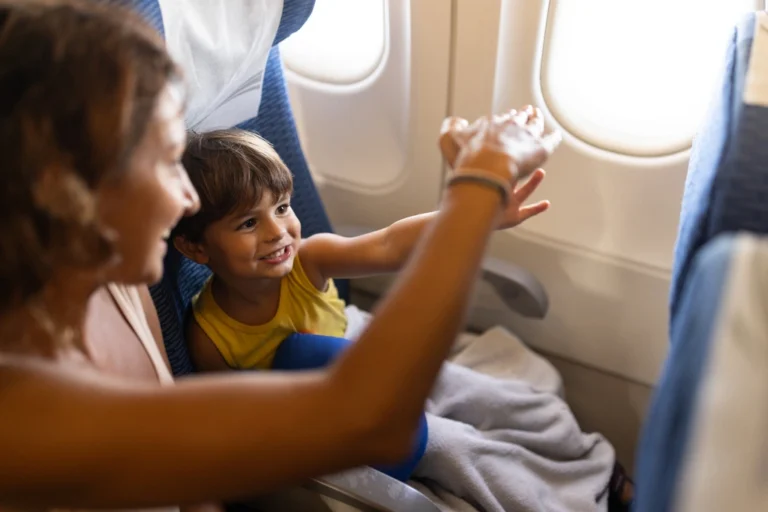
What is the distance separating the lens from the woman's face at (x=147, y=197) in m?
0.62

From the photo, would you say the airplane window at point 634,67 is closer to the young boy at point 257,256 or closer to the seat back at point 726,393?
the young boy at point 257,256

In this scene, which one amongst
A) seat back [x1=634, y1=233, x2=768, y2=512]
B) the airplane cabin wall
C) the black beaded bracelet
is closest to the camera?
seat back [x1=634, y1=233, x2=768, y2=512]

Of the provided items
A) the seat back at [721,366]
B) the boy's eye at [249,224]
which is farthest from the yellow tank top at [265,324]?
the seat back at [721,366]

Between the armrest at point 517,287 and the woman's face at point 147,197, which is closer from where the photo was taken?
the woman's face at point 147,197

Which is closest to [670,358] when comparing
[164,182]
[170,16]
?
[164,182]

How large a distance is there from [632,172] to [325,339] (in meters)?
0.64

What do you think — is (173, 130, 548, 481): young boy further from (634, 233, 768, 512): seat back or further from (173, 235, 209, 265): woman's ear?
(634, 233, 768, 512): seat back

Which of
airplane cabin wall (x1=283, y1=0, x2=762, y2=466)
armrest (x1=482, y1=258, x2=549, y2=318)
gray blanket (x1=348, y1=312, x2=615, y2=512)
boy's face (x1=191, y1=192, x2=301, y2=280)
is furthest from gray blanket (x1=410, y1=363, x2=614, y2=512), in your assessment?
boy's face (x1=191, y1=192, x2=301, y2=280)

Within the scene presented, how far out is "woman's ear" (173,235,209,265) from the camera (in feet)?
3.67

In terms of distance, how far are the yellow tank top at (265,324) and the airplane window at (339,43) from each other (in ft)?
1.70

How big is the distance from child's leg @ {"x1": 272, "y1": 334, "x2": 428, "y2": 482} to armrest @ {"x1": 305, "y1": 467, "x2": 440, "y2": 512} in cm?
15

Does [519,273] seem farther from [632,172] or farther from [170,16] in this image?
[170,16]

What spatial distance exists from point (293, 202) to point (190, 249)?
0.25m

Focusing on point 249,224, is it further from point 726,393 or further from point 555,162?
point 726,393
